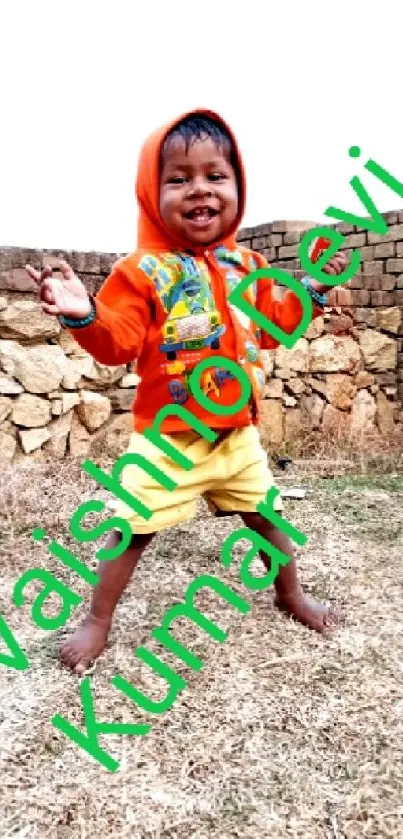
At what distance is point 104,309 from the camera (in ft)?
5.77

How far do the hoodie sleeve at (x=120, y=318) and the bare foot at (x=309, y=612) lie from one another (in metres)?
0.90

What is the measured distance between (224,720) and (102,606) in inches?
17.4

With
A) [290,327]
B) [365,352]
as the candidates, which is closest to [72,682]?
[290,327]

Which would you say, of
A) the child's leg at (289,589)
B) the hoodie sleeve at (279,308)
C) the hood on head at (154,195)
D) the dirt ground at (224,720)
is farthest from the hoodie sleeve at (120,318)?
the dirt ground at (224,720)

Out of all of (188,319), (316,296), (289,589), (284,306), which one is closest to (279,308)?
(284,306)

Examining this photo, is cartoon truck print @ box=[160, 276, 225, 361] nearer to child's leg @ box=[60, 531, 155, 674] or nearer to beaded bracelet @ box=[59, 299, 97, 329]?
beaded bracelet @ box=[59, 299, 97, 329]

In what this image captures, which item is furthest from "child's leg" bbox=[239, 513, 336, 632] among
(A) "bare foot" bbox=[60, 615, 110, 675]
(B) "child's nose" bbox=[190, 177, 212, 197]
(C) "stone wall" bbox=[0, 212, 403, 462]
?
(C) "stone wall" bbox=[0, 212, 403, 462]

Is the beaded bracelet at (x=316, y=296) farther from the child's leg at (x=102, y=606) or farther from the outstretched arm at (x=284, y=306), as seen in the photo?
the child's leg at (x=102, y=606)

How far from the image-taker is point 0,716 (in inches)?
68.8

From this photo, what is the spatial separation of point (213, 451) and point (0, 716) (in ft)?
2.74

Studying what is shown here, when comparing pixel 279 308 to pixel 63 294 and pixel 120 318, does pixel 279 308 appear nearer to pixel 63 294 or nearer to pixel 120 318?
pixel 120 318

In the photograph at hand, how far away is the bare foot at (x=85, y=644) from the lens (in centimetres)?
196

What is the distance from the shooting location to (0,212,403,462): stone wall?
3.92m

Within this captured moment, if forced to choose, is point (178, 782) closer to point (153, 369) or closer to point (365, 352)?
point (153, 369)
